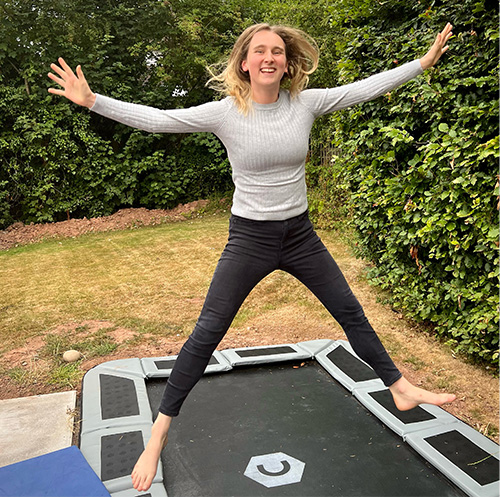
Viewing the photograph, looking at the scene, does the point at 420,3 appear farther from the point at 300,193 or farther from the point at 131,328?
the point at 131,328

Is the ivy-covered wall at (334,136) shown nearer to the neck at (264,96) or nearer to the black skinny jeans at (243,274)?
the black skinny jeans at (243,274)

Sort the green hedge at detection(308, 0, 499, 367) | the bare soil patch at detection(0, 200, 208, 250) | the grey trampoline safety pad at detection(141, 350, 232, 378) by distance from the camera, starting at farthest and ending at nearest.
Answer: the bare soil patch at detection(0, 200, 208, 250)
the grey trampoline safety pad at detection(141, 350, 232, 378)
the green hedge at detection(308, 0, 499, 367)

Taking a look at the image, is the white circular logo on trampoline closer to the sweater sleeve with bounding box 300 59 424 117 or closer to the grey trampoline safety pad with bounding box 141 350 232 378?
the grey trampoline safety pad with bounding box 141 350 232 378

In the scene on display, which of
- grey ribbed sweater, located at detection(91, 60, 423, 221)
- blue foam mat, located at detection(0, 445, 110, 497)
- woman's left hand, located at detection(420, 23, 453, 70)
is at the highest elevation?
woman's left hand, located at detection(420, 23, 453, 70)

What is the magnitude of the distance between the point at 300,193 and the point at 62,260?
182 inches

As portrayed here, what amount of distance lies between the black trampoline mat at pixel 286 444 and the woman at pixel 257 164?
274mm

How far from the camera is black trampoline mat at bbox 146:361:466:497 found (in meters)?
1.87

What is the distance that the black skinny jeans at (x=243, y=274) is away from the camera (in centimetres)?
185


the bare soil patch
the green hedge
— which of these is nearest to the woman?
the green hedge

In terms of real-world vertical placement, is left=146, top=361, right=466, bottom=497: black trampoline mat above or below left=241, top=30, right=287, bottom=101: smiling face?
below

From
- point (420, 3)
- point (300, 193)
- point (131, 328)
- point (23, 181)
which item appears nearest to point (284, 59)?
point (300, 193)

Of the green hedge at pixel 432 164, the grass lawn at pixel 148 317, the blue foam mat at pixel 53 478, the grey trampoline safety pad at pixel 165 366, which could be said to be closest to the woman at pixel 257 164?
the blue foam mat at pixel 53 478

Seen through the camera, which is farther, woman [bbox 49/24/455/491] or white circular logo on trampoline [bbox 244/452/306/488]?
white circular logo on trampoline [bbox 244/452/306/488]

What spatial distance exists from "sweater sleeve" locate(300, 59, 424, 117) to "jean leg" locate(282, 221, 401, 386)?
0.52 meters
